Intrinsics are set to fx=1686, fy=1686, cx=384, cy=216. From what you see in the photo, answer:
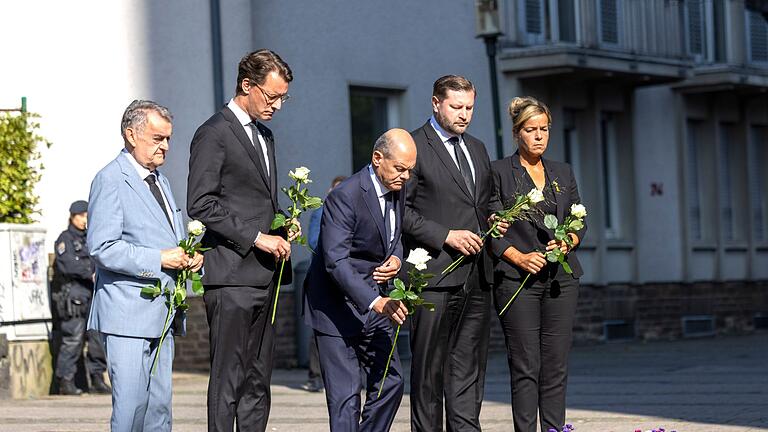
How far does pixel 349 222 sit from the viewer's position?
27.0ft

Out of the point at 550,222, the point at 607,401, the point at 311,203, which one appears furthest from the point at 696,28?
the point at 311,203

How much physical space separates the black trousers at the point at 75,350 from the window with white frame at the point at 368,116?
17.9 ft

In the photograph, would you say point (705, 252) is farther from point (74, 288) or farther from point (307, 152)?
point (74, 288)

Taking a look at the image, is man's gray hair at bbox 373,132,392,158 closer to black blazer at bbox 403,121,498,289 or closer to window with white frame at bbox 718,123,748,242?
black blazer at bbox 403,121,498,289

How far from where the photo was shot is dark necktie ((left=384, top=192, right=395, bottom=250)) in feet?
27.4

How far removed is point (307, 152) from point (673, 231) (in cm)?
847

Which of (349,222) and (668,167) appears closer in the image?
(349,222)

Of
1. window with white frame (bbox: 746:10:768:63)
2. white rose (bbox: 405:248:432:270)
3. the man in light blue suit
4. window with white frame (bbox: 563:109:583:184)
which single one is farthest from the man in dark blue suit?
window with white frame (bbox: 746:10:768:63)

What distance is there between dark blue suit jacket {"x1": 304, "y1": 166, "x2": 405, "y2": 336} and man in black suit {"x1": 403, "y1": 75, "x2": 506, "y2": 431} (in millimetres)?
630

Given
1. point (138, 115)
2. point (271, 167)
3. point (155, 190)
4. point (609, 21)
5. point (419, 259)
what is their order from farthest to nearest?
1. point (609, 21)
2. point (271, 167)
3. point (419, 259)
4. point (155, 190)
5. point (138, 115)

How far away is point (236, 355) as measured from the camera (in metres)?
8.25

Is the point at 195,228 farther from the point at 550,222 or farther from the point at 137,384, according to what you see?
the point at 550,222

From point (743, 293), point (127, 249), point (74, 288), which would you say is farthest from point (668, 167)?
point (127, 249)

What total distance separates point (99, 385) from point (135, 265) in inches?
375
